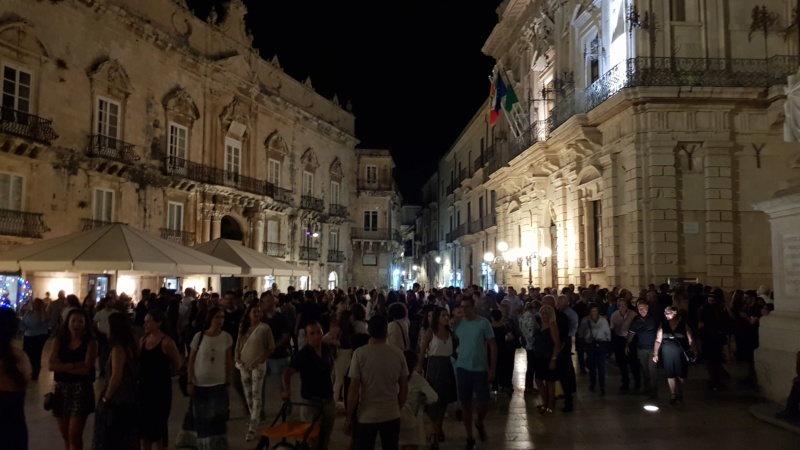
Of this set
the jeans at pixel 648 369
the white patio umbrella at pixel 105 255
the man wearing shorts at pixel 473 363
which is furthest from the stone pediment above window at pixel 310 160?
the man wearing shorts at pixel 473 363

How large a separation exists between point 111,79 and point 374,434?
72.5ft

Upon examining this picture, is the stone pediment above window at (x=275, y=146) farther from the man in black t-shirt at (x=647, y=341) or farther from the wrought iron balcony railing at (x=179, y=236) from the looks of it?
the man in black t-shirt at (x=647, y=341)

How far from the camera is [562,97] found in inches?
907

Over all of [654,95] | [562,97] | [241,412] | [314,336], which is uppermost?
[562,97]

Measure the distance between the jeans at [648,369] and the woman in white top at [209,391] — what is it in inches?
257

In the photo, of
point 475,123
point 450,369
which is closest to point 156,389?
point 450,369

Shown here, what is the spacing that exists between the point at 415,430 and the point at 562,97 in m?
19.3

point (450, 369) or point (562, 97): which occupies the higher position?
point (562, 97)

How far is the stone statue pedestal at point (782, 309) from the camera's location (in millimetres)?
8773

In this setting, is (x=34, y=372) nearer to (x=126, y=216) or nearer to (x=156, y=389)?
(x=156, y=389)

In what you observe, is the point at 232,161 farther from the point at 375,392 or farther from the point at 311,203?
the point at 375,392

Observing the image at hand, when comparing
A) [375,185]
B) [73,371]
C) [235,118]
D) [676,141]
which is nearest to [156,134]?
[235,118]

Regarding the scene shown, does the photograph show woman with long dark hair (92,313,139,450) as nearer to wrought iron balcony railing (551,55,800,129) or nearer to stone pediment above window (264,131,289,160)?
wrought iron balcony railing (551,55,800,129)

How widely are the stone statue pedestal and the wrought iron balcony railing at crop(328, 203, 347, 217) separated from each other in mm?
32842
